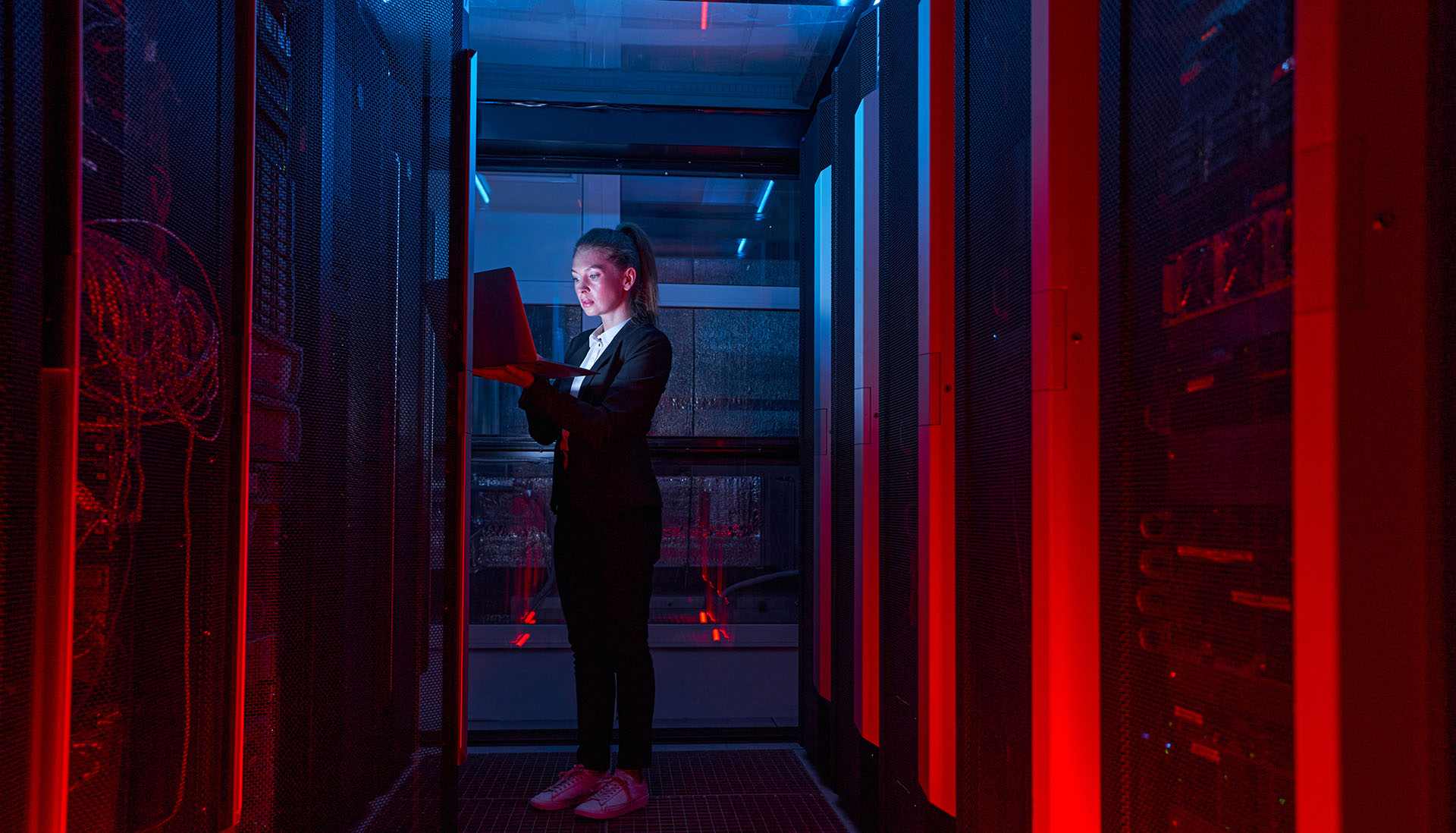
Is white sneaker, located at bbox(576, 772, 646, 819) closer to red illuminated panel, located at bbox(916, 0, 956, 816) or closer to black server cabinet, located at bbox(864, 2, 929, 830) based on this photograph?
black server cabinet, located at bbox(864, 2, 929, 830)

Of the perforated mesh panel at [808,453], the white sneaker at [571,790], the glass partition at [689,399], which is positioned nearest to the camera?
the white sneaker at [571,790]

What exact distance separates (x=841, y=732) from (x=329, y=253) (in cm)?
168

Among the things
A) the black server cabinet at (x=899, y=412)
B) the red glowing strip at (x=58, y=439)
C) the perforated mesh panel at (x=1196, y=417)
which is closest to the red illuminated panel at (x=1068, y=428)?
the perforated mesh panel at (x=1196, y=417)

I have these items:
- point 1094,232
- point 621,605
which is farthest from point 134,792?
point 1094,232

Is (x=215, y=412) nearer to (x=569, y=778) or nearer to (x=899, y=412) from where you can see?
(x=899, y=412)

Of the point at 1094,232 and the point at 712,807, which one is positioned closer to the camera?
the point at 1094,232

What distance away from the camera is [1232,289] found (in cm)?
76

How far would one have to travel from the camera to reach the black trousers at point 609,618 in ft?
7.30

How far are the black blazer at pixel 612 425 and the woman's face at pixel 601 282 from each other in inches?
4.0

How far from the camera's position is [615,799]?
2207 mm

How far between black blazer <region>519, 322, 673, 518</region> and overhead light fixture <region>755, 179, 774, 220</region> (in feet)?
3.25

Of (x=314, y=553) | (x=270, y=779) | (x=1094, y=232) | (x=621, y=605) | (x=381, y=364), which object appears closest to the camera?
(x=1094, y=232)

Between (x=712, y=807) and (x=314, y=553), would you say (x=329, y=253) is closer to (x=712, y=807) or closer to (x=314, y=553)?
(x=314, y=553)

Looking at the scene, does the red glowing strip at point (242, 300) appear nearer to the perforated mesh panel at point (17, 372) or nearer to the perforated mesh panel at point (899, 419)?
the perforated mesh panel at point (17, 372)
